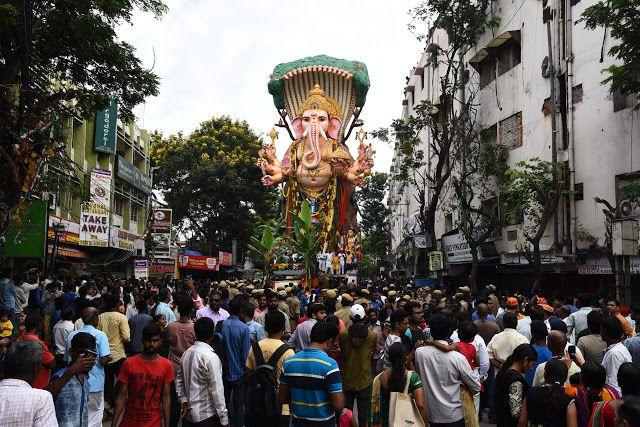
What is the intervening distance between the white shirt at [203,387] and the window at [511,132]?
18.8 meters

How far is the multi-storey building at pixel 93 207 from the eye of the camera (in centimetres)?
1658

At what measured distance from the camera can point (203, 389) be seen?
5.55 meters

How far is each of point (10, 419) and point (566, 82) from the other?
18755mm

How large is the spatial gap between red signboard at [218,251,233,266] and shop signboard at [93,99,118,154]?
12981 millimetres

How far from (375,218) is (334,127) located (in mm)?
22511

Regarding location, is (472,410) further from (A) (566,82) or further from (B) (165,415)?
(A) (566,82)

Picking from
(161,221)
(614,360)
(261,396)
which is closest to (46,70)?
(261,396)

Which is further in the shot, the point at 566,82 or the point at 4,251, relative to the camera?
the point at 566,82

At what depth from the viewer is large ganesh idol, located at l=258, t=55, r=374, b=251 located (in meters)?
32.8

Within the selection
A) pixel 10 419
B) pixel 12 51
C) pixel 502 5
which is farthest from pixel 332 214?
pixel 10 419

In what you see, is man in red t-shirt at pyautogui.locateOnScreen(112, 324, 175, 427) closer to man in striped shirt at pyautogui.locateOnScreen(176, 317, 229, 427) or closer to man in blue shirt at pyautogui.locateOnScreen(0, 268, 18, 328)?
man in striped shirt at pyautogui.locateOnScreen(176, 317, 229, 427)

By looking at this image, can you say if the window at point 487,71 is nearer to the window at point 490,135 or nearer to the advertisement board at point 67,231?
the window at point 490,135

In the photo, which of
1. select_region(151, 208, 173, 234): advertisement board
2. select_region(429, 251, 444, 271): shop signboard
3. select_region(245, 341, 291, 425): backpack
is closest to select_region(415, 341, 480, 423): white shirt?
select_region(245, 341, 291, 425): backpack

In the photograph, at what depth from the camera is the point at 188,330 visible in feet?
23.7
